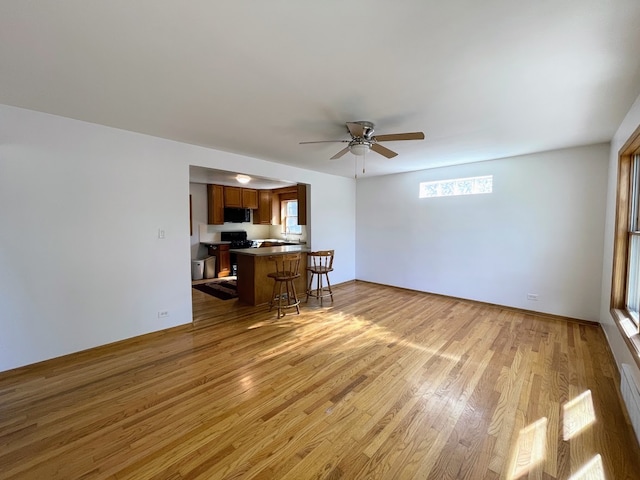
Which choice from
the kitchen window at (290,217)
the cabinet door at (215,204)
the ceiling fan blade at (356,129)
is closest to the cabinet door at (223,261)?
the cabinet door at (215,204)

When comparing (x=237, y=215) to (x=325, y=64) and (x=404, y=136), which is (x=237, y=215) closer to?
(x=404, y=136)

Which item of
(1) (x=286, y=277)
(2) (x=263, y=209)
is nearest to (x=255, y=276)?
(1) (x=286, y=277)

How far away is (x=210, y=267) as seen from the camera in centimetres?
674

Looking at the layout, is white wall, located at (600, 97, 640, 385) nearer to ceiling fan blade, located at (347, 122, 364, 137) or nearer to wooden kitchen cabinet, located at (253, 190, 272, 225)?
ceiling fan blade, located at (347, 122, 364, 137)

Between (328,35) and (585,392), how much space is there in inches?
130

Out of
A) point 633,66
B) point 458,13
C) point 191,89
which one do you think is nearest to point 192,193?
point 191,89

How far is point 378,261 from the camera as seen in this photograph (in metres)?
6.00

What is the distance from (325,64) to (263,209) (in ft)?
20.6

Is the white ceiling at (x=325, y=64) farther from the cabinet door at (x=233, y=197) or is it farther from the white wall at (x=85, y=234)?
the cabinet door at (x=233, y=197)

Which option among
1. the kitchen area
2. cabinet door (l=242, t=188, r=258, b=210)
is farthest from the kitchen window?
cabinet door (l=242, t=188, r=258, b=210)

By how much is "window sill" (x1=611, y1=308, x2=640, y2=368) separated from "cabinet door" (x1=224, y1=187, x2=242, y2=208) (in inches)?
283

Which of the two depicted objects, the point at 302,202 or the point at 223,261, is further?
the point at 223,261

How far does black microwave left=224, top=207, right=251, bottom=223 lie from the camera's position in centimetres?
720

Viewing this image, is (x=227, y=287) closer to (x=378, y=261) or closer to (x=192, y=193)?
(x=192, y=193)
